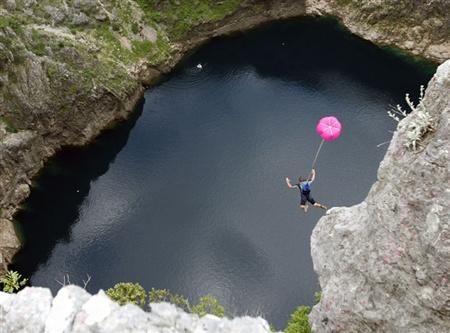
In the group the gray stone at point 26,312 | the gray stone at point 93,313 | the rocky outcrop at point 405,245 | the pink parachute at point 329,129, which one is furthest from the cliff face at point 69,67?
the gray stone at point 93,313

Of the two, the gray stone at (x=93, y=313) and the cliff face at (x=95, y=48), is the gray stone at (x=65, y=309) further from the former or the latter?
the cliff face at (x=95, y=48)

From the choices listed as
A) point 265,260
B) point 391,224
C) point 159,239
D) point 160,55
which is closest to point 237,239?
point 265,260

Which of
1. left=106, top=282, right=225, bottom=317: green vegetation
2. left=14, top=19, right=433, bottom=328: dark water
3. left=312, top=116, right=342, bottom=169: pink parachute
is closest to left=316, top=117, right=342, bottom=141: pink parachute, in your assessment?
left=312, top=116, right=342, bottom=169: pink parachute

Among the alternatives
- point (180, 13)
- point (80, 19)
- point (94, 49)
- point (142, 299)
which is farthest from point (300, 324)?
point (180, 13)

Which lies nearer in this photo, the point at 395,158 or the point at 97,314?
the point at 97,314

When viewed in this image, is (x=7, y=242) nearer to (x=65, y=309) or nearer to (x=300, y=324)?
(x=300, y=324)

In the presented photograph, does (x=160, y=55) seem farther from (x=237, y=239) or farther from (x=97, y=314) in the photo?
(x=97, y=314)
